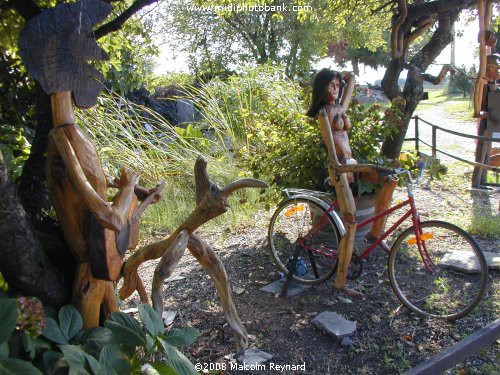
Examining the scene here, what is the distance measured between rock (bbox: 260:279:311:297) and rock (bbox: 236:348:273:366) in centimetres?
89

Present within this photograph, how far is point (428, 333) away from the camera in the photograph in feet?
10.7

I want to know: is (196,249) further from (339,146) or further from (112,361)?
(339,146)

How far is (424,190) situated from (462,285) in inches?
130

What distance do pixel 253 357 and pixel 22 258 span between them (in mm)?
1598

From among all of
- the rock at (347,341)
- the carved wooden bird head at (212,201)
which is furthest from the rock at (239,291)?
the carved wooden bird head at (212,201)

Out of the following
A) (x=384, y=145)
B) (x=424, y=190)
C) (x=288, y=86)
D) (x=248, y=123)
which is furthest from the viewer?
(x=288, y=86)

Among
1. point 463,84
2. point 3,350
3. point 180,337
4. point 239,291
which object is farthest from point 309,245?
point 463,84

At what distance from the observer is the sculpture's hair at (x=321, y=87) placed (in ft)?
12.0

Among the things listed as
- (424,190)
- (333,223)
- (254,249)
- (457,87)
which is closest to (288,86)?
(424,190)

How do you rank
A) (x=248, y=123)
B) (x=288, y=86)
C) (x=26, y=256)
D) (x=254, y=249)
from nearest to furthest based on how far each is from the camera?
1. (x=26, y=256)
2. (x=254, y=249)
3. (x=248, y=123)
4. (x=288, y=86)

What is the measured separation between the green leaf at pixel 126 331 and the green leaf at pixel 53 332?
7.9 inches

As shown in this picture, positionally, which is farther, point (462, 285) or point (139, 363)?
point (462, 285)

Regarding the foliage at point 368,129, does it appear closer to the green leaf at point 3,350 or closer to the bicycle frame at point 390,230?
the bicycle frame at point 390,230

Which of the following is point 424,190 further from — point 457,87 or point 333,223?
point 457,87
